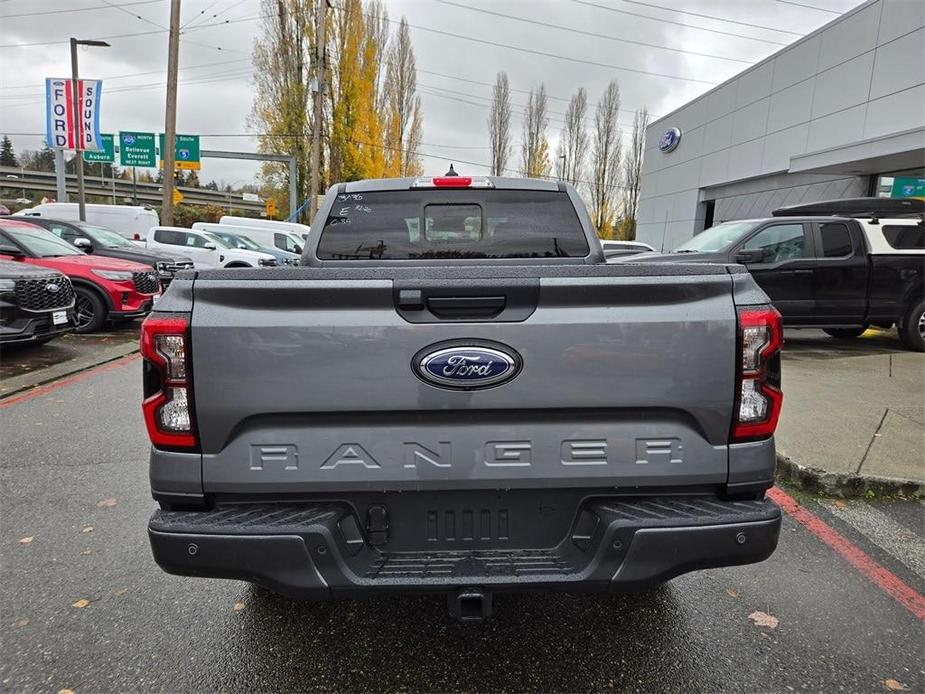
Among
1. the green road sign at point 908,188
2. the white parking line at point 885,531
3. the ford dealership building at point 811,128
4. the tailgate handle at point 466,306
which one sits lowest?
the white parking line at point 885,531

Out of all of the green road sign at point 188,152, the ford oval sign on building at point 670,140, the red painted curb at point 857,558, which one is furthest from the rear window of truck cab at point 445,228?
the green road sign at point 188,152

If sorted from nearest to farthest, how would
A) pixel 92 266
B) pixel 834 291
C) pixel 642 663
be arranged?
pixel 642 663, pixel 834 291, pixel 92 266

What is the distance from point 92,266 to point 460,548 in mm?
9977

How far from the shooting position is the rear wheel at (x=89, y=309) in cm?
956

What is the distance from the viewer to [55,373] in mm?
7082

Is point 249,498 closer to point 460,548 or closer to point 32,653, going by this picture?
point 460,548

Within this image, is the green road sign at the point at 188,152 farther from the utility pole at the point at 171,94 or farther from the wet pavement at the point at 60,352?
the wet pavement at the point at 60,352

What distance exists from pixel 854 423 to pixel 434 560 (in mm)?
4877

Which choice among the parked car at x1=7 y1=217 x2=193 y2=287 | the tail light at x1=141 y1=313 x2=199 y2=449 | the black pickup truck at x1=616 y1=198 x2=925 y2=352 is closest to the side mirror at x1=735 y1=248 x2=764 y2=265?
the black pickup truck at x1=616 y1=198 x2=925 y2=352

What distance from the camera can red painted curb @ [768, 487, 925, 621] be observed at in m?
2.75

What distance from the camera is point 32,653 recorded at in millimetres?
2332

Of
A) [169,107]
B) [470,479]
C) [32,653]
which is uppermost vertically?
[169,107]

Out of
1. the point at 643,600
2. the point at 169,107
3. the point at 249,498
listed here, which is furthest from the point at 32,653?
the point at 169,107

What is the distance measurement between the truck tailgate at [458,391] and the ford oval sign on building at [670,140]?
2751 centimetres
